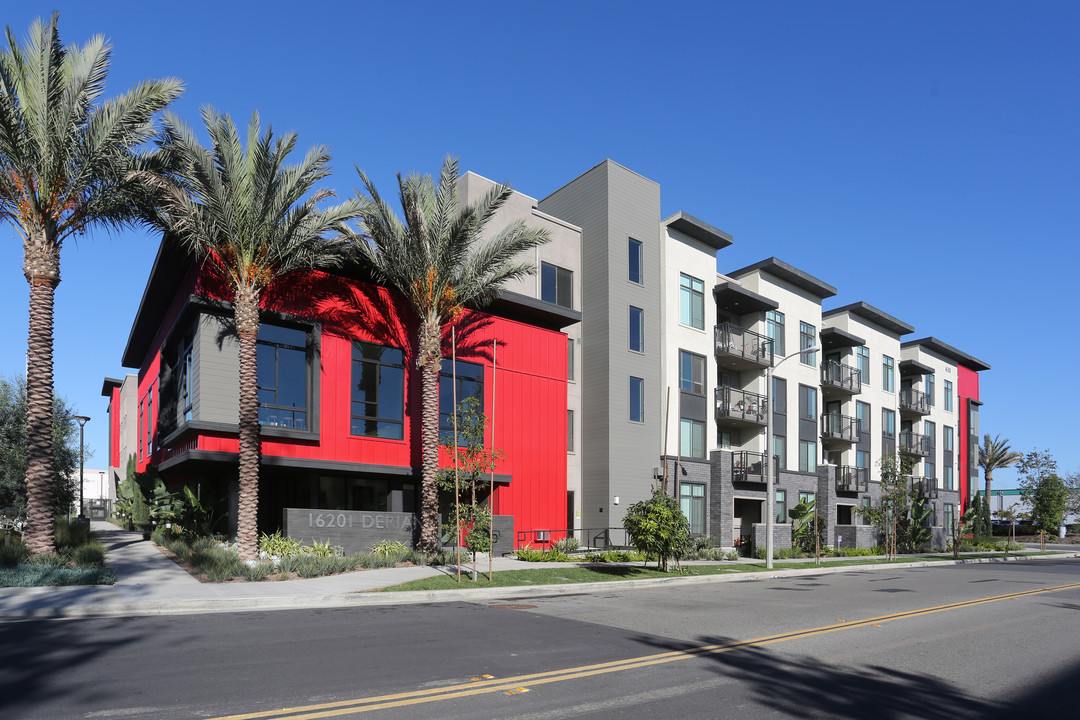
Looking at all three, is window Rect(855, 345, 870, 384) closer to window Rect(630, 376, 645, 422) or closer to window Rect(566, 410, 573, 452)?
window Rect(630, 376, 645, 422)

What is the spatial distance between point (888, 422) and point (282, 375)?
4345cm

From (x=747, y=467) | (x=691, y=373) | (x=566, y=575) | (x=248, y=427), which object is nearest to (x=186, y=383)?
(x=248, y=427)

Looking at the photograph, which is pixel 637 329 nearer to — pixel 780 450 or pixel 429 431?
pixel 780 450

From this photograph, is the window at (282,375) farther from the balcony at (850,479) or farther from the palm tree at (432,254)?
the balcony at (850,479)

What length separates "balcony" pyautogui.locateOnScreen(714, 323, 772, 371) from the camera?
37625 millimetres

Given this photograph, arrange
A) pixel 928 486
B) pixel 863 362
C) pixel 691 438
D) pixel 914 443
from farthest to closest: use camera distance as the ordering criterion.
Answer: pixel 928 486
pixel 914 443
pixel 863 362
pixel 691 438

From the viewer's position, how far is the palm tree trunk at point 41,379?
1712cm

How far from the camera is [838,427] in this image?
1847 inches

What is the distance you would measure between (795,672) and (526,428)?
792 inches

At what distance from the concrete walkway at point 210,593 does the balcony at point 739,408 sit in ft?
52.9

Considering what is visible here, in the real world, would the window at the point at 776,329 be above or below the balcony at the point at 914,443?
above

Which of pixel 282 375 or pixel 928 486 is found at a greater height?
pixel 282 375

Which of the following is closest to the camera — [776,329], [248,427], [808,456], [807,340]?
[248,427]

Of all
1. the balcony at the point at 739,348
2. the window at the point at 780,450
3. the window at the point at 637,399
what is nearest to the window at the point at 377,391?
the window at the point at 637,399
